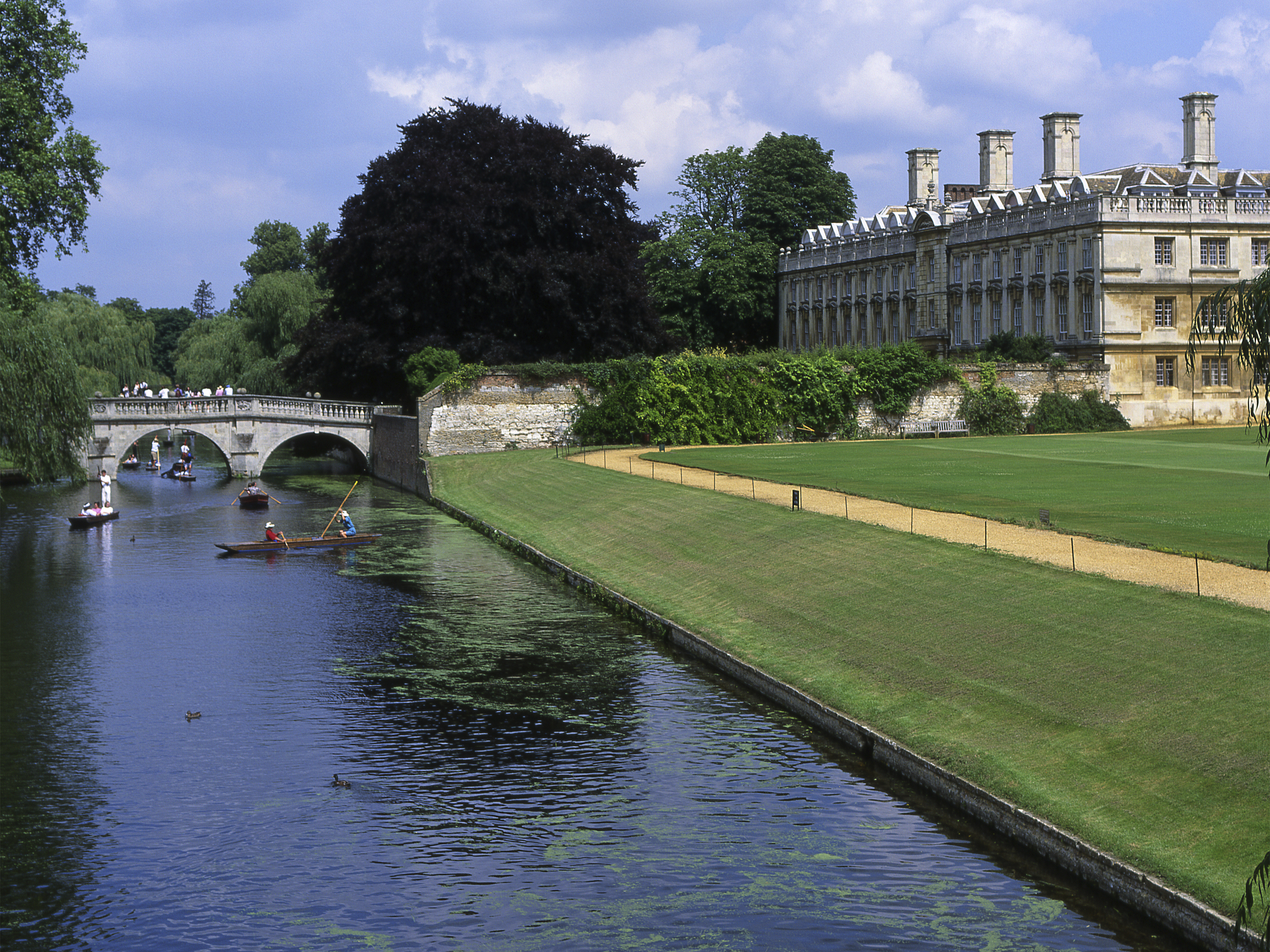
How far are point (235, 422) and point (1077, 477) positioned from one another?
32.6 metres

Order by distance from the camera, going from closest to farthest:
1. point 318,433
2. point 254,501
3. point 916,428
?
1. point 254,501
2. point 916,428
3. point 318,433

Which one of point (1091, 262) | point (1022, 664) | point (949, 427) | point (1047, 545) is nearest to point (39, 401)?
point (1047, 545)

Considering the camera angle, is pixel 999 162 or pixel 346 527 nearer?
pixel 346 527

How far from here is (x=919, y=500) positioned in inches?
1006

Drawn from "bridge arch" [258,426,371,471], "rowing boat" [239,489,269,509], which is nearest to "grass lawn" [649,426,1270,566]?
"rowing boat" [239,489,269,509]

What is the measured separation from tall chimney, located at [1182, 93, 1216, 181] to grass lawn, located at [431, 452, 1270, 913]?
144ft

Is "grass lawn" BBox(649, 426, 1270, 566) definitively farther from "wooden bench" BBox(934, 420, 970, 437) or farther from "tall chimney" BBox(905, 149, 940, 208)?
"tall chimney" BBox(905, 149, 940, 208)

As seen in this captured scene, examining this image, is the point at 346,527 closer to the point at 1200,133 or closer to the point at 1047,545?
the point at 1047,545

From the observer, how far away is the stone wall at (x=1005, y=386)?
51.3 metres

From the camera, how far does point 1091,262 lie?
5369 centimetres

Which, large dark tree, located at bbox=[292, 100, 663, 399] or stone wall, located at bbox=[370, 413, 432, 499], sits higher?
large dark tree, located at bbox=[292, 100, 663, 399]

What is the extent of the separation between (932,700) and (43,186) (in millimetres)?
31815

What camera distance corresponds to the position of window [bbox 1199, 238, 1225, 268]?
2119 inches

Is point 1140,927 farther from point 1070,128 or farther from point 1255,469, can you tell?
point 1070,128
